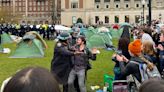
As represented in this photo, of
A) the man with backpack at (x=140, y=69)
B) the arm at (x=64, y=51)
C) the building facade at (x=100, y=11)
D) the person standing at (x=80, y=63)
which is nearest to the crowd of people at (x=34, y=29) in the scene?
the arm at (x=64, y=51)

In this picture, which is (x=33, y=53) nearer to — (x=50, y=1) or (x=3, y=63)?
(x=3, y=63)

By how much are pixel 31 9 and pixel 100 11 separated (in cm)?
3121

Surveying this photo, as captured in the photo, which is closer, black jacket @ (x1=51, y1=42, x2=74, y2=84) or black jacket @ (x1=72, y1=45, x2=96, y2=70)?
black jacket @ (x1=72, y1=45, x2=96, y2=70)

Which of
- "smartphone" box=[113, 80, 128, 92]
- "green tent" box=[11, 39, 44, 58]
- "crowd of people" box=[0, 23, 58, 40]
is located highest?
"smartphone" box=[113, 80, 128, 92]

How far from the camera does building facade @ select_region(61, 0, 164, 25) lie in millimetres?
125750

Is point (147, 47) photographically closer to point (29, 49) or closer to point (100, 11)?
point (29, 49)

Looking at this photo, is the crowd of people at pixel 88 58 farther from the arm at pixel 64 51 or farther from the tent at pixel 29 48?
the tent at pixel 29 48

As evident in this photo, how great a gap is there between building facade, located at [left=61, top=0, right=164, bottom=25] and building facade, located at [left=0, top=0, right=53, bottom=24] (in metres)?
16.1

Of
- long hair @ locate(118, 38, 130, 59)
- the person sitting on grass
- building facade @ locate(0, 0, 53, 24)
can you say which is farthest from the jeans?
building facade @ locate(0, 0, 53, 24)

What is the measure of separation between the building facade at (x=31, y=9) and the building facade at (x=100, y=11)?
16.1 m

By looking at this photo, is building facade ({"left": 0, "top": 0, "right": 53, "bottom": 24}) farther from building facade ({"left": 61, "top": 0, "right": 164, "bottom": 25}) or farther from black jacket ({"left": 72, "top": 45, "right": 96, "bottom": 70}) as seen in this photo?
black jacket ({"left": 72, "top": 45, "right": 96, "bottom": 70})

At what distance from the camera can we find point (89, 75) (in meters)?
16.9

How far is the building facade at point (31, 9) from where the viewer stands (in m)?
146

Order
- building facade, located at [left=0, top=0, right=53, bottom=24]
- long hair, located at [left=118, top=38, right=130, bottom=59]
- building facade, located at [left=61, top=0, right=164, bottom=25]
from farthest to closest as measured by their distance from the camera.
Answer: building facade, located at [left=0, top=0, right=53, bottom=24] → building facade, located at [left=61, top=0, right=164, bottom=25] → long hair, located at [left=118, top=38, right=130, bottom=59]
